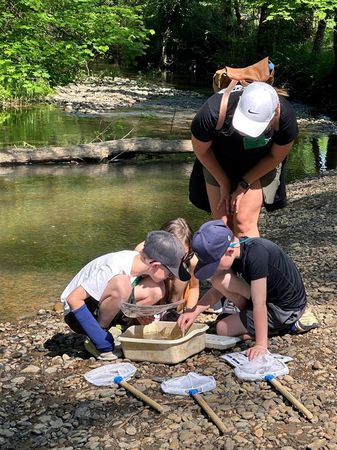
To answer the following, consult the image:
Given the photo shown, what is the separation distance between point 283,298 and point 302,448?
1154mm

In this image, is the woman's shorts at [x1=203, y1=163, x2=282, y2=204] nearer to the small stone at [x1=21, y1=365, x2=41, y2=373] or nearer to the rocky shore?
the rocky shore

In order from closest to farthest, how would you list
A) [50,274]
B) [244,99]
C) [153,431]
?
[153,431], [244,99], [50,274]

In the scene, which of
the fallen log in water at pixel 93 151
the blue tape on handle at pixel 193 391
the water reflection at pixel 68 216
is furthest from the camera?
the fallen log in water at pixel 93 151

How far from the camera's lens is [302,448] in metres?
2.79

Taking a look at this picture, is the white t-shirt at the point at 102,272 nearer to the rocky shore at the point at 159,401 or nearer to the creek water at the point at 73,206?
the rocky shore at the point at 159,401

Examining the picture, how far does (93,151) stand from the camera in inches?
436

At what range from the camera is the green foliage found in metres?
9.14

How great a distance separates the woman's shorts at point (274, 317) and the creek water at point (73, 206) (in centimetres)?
204

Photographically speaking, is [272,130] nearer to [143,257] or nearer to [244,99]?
[244,99]

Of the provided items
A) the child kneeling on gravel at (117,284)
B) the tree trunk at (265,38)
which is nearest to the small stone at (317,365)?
the child kneeling on gravel at (117,284)

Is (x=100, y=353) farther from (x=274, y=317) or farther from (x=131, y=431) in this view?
(x=274, y=317)

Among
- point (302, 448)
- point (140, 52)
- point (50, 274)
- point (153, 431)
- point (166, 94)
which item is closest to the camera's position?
point (302, 448)

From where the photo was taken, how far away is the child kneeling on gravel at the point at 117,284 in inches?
141

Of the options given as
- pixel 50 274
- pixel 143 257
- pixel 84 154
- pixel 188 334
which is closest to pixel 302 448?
pixel 188 334
